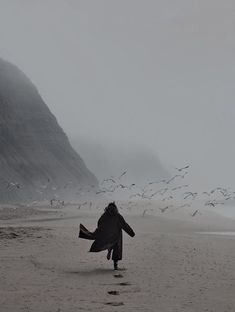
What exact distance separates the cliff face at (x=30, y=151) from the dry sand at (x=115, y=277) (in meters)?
51.0

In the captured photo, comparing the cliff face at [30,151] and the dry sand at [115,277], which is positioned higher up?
the cliff face at [30,151]

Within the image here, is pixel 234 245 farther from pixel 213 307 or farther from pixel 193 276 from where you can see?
pixel 213 307

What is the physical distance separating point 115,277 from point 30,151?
75177mm

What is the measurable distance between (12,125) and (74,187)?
48.6 feet

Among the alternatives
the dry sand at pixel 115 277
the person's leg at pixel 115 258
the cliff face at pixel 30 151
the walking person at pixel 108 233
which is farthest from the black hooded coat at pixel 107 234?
the cliff face at pixel 30 151

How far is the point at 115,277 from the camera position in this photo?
42.1 ft

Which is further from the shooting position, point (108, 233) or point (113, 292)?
point (108, 233)

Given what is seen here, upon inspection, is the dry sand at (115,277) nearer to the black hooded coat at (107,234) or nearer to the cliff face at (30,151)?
the black hooded coat at (107,234)

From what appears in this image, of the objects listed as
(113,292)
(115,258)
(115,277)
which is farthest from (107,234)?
Result: (113,292)

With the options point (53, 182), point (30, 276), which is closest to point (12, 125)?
point (53, 182)

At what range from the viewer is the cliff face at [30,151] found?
7719 cm

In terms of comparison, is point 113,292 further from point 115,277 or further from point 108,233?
point 108,233

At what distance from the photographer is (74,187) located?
91312mm

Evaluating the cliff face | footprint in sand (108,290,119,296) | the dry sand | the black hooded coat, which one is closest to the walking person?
the black hooded coat
